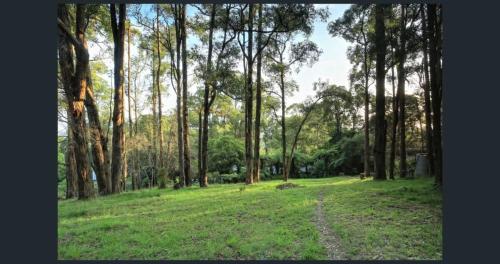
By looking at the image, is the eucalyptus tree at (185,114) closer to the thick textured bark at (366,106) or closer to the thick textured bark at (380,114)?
the thick textured bark at (380,114)

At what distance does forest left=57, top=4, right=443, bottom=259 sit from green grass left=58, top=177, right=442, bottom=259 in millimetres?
22

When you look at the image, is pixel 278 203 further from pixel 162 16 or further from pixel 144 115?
pixel 144 115

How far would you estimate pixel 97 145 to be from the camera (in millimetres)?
9539

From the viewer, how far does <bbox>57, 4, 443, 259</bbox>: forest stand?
4.51 metres

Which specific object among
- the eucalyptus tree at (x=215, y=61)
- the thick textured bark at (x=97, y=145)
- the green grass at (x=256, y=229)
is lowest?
the green grass at (x=256, y=229)

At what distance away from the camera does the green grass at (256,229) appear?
4.08 metres

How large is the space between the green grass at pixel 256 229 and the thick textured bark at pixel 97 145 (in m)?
2.72

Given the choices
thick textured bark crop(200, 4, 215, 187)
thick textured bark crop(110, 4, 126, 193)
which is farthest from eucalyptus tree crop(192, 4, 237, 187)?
thick textured bark crop(110, 4, 126, 193)

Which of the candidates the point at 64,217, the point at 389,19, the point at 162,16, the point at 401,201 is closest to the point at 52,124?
the point at 64,217

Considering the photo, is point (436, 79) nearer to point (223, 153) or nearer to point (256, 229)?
point (256, 229)

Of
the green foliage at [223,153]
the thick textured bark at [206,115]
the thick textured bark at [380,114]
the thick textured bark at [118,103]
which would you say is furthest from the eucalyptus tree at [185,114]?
the green foliage at [223,153]

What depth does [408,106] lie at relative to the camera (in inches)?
682

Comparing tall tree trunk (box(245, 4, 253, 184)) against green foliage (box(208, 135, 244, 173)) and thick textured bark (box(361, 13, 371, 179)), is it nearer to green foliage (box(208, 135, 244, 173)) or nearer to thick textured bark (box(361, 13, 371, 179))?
thick textured bark (box(361, 13, 371, 179))

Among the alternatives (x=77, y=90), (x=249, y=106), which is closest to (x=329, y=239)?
(x=77, y=90)
